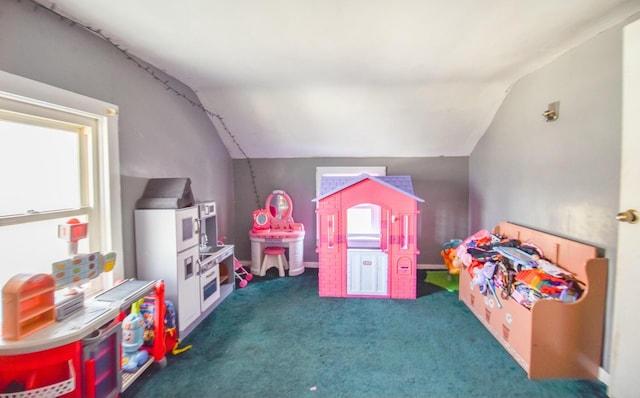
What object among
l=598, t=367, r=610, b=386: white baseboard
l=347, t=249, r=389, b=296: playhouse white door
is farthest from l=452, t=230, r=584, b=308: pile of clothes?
l=347, t=249, r=389, b=296: playhouse white door

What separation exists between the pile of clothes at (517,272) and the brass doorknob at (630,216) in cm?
60

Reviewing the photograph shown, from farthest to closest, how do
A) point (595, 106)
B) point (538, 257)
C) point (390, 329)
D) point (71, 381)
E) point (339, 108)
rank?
point (339, 108)
point (390, 329)
point (538, 257)
point (595, 106)
point (71, 381)

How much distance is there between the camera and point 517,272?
216 centimetres

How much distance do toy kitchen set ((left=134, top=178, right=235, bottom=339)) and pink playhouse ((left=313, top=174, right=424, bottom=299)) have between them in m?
1.28

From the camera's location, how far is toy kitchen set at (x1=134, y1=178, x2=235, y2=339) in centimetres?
225

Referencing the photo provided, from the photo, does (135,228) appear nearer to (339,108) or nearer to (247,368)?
(247,368)

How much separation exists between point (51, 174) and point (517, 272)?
10.6 ft

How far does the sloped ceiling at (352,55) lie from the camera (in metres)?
1.61

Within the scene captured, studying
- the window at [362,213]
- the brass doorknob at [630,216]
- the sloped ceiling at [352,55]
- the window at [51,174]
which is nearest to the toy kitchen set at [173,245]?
the window at [51,174]

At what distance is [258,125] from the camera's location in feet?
11.6

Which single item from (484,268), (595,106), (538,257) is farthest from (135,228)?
(595,106)

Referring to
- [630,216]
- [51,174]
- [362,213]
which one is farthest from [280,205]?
[630,216]

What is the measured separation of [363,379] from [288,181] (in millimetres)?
2809

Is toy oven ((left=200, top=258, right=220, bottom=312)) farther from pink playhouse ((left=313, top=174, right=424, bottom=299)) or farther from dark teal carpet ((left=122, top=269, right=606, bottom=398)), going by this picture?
pink playhouse ((left=313, top=174, right=424, bottom=299))
